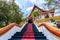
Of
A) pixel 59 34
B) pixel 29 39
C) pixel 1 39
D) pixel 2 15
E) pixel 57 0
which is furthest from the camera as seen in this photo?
pixel 57 0

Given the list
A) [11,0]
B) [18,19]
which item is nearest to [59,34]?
[11,0]

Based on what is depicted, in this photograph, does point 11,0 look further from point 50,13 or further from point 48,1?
point 50,13

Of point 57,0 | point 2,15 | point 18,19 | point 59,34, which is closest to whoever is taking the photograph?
point 59,34

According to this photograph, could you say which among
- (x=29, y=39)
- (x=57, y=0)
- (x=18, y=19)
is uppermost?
(x=57, y=0)

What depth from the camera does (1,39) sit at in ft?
17.6

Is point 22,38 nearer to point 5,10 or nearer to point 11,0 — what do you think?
point 5,10

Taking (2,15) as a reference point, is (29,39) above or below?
below

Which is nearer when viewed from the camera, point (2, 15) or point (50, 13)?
point (2, 15)

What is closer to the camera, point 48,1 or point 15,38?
point 15,38

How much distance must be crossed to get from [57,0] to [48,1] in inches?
53.1

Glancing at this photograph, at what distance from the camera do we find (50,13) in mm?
46094

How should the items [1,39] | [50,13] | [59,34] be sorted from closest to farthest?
[59,34] → [1,39] → [50,13]

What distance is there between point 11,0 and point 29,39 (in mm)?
18136

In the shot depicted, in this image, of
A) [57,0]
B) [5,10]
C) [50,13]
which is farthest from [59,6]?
[50,13]
